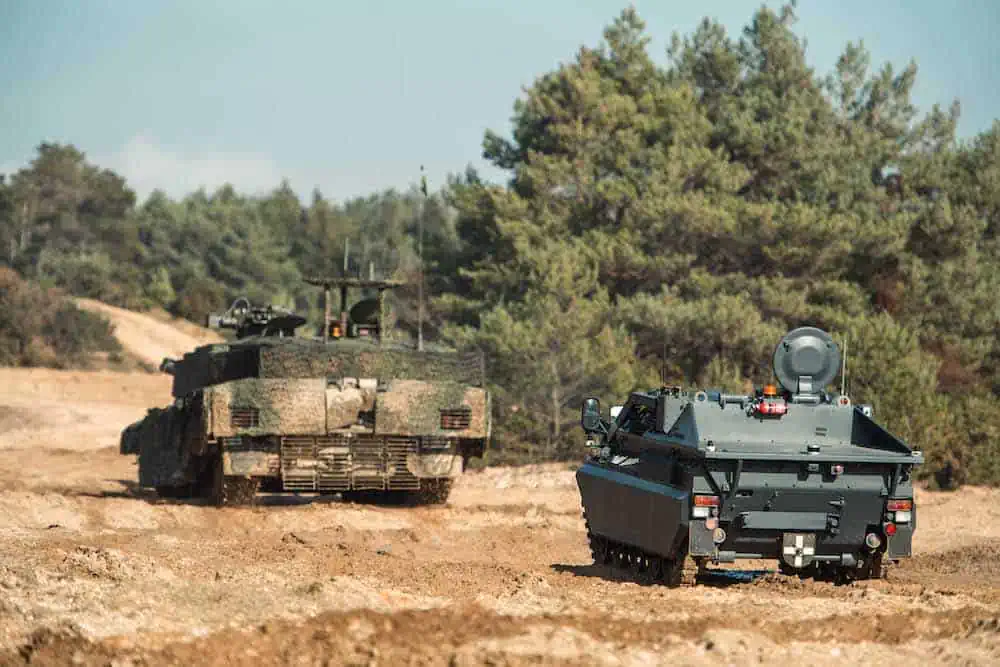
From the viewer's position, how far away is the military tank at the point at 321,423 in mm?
18781

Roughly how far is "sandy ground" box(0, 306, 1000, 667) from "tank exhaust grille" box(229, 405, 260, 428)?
0.98 meters

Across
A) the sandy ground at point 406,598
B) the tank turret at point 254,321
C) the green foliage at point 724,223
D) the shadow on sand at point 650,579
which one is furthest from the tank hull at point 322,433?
the green foliage at point 724,223

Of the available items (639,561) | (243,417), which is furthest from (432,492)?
(639,561)

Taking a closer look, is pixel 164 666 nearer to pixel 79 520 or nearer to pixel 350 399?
pixel 79 520

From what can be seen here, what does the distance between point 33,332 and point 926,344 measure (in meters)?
26.1

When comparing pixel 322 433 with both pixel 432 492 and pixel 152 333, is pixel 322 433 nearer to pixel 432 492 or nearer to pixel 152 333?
pixel 432 492

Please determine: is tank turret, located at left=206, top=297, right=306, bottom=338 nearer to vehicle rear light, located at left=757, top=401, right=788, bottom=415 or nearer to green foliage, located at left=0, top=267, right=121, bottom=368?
vehicle rear light, located at left=757, top=401, right=788, bottom=415

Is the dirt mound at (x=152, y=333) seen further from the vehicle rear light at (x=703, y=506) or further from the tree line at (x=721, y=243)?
the vehicle rear light at (x=703, y=506)

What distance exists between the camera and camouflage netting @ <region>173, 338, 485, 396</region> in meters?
19.5

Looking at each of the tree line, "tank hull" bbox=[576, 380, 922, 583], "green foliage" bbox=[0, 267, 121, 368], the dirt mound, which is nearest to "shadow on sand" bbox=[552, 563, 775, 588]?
"tank hull" bbox=[576, 380, 922, 583]

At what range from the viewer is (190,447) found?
19.3 metres

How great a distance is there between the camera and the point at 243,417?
18.7 meters

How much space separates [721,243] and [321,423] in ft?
60.8

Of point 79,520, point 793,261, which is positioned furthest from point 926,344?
point 79,520
